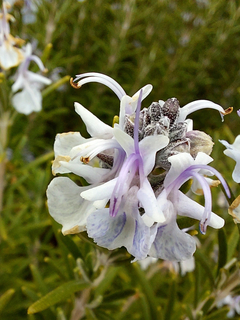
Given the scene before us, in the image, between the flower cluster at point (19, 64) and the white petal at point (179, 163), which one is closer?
the white petal at point (179, 163)

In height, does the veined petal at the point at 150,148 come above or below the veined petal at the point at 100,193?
above

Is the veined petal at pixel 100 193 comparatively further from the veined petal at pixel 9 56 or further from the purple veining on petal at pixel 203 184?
the veined petal at pixel 9 56

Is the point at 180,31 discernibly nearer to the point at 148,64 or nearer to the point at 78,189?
the point at 148,64

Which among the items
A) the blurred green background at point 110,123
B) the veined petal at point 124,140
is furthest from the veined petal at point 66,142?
the blurred green background at point 110,123

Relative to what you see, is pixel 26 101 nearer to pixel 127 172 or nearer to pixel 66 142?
pixel 66 142

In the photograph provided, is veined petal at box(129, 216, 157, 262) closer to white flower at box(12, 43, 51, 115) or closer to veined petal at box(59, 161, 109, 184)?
veined petal at box(59, 161, 109, 184)

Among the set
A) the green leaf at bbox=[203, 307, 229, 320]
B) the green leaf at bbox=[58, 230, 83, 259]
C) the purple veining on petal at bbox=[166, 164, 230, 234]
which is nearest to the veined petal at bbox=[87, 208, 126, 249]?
the purple veining on petal at bbox=[166, 164, 230, 234]

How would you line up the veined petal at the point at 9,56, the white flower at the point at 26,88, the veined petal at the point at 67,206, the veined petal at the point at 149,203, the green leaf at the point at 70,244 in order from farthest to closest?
1. the white flower at the point at 26,88
2. the veined petal at the point at 9,56
3. the green leaf at the point at 70,244
4. the veined petal at the point at 67,206
5. the veined petal at the point at 149,203

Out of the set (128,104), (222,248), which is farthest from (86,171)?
(222,248)
